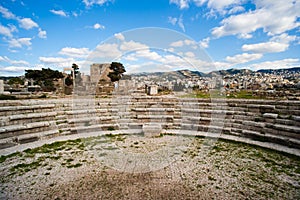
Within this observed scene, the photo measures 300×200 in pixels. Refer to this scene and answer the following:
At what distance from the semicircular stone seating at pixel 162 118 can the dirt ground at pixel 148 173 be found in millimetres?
1096

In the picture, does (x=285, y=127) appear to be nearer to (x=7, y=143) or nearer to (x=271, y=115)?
(x=271, y=115)

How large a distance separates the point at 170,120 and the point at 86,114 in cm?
423

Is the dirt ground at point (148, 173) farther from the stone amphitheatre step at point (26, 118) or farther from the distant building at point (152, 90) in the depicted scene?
the distant building at point (152, 90)

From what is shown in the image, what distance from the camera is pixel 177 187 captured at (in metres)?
3.97

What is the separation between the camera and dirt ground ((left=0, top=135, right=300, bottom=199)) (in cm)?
374

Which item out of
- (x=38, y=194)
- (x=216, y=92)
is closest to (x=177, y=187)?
(x=38, y=194)

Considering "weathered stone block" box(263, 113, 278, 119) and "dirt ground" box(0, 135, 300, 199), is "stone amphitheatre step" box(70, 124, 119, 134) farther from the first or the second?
"weathered stone block" box(263, 113, 278, 119)

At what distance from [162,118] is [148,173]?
196 inches

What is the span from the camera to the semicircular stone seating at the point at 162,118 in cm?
690

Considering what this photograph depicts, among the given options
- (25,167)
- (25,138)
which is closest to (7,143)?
(25,138)

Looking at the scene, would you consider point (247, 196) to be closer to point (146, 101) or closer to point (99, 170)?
point (99, 170)

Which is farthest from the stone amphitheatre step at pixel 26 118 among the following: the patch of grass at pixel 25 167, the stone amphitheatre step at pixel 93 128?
the patch of grass at pixel 25 167

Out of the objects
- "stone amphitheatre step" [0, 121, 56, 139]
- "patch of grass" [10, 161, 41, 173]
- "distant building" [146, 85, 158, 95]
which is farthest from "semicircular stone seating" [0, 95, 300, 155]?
"distant building" [146, 85, 158, 95]

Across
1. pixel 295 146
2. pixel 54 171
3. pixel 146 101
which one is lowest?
pixel 54 171
